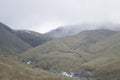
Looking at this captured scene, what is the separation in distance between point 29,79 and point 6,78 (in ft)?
35.6

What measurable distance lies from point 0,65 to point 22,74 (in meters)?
9.48

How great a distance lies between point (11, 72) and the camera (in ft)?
344

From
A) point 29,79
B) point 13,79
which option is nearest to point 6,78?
point 13,79

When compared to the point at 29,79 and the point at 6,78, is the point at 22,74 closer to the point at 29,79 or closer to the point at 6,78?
the point at 29,79

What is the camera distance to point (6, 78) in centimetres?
9638

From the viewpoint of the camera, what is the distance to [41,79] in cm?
10750

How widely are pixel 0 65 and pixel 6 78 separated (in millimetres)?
13454

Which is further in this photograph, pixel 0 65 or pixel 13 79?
pixel 0 65

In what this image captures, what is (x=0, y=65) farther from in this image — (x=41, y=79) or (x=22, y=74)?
(x=41, y=79)

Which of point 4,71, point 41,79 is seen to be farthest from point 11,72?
point 41,79

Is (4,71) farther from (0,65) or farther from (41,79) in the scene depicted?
(41,79)

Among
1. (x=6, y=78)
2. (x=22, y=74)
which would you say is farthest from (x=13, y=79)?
(x=22, y=74)

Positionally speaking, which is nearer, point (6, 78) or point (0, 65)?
point (6, 78)

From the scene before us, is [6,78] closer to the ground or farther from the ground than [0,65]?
closer to the ground
